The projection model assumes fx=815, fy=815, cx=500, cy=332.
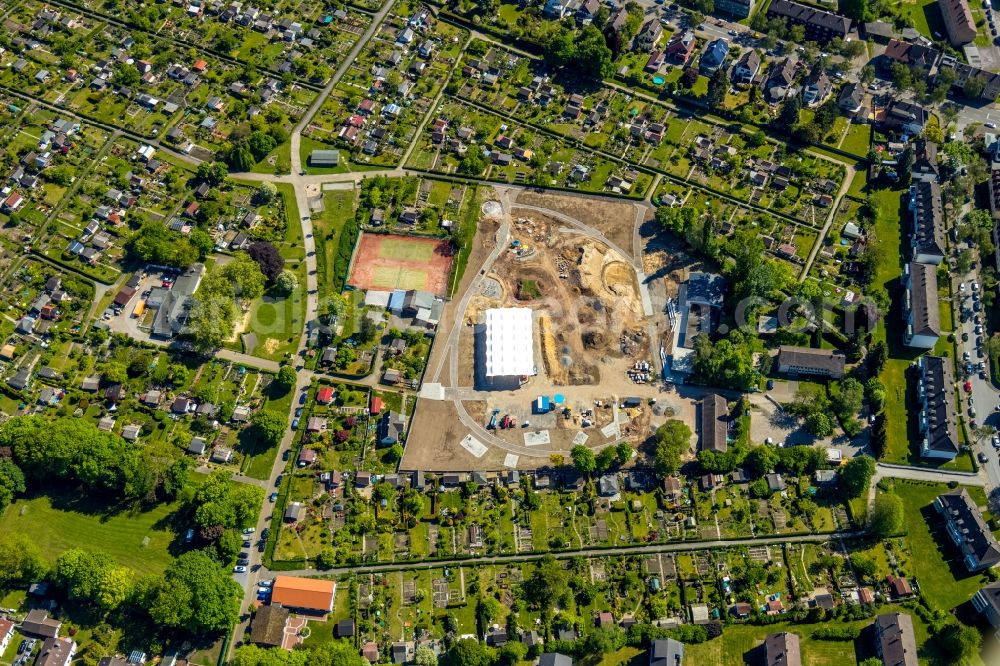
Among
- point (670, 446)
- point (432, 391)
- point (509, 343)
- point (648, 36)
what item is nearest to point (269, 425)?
point (432, 391)

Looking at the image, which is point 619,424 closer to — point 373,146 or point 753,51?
point 373,146

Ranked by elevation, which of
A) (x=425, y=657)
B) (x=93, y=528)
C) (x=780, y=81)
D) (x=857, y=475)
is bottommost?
(x=93, y=528)

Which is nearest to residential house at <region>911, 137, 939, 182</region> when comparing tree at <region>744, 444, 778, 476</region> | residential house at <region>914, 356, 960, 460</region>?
residential house at <region>914, 356, 960, 460</region>

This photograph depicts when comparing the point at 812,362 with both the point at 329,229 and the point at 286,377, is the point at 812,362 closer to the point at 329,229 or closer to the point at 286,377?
the point at 286,377

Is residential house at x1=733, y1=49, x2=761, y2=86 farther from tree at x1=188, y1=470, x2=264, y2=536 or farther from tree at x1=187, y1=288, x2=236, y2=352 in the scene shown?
tree at x1=188, y1=470, x2=264, y2=536

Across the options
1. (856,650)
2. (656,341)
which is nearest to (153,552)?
(656,341)

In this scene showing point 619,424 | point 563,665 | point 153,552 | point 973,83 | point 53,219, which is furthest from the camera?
point 973,83

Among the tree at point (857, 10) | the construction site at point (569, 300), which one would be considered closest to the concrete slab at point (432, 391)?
the construction site at point (569, 300)
